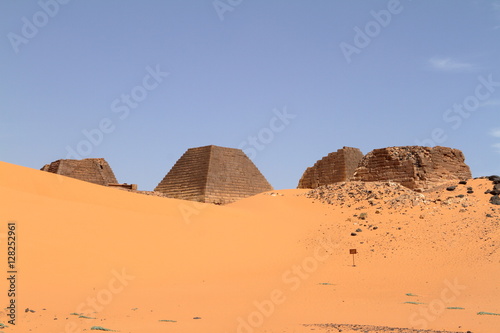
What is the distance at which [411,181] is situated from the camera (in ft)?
78.1

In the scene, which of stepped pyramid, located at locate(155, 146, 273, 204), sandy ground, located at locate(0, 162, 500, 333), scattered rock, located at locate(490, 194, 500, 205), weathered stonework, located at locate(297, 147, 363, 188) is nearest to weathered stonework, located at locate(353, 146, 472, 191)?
sandy ground, located at locate(0, 162, 500, 333)

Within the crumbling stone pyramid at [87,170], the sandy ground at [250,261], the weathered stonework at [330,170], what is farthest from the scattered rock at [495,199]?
the crumbling stone pyramid at [87,170]

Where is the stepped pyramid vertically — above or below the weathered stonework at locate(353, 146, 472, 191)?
above

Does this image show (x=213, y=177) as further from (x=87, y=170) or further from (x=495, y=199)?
(x=495, y=199)

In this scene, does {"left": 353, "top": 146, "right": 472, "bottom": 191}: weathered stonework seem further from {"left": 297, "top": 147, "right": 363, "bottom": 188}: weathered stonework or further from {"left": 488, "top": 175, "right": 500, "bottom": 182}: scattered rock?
{"left": 297, "top": 147, "right": 363, "bottom": 188}: weathered stonework

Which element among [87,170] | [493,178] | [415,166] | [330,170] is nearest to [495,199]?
[493,178]

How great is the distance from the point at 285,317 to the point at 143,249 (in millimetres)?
5182

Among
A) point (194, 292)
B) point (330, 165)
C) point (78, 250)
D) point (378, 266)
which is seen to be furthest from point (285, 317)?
point (330, 165)

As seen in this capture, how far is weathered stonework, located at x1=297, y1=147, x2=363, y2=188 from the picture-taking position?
4131 centimetres

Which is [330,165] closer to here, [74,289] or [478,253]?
[478,253]

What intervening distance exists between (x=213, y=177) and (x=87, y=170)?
1557 cm

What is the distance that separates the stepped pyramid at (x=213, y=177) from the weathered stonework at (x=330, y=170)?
939cm

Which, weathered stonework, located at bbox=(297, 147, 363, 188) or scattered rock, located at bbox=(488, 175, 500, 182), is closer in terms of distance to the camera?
scattered rock, located at bbox=(488, 175, 500, 182)

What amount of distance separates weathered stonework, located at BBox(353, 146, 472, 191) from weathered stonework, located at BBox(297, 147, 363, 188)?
14901 mm
